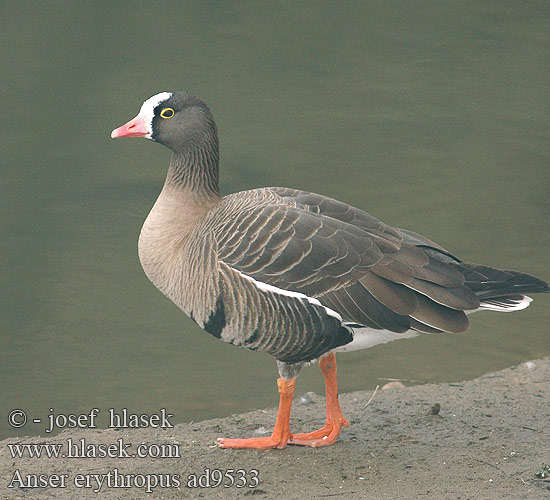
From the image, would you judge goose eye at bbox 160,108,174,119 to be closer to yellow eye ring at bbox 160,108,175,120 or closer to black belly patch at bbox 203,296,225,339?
yellow eye ring at bbox 160,108,175,120

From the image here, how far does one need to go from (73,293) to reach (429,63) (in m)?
9.16

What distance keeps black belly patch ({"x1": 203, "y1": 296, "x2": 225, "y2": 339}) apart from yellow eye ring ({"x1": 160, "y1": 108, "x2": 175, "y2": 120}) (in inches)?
54.7

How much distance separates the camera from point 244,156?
12586mm

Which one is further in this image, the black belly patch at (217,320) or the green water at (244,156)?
the green water at (244,156)

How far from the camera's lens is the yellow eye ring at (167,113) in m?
6.34

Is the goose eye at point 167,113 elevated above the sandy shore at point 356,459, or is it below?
above

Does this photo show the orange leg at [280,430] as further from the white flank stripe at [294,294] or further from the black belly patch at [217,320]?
the white flank stripe at [294,294]

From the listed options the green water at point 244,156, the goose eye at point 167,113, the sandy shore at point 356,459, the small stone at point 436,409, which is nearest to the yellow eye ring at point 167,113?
the goose eye at point 167,113

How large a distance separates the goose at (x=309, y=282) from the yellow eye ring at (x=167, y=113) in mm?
721

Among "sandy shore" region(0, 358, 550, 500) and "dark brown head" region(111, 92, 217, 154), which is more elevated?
"dark brown head" region(111, 92, 217, 154)

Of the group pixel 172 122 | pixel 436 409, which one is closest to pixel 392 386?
pixel 436 409

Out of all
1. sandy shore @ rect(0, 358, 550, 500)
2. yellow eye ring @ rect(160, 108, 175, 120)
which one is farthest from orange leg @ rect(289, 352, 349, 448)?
yellow eye ring @ rect(160, 108, 175, 120)

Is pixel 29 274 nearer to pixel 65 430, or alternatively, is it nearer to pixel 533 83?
pixel 65 430

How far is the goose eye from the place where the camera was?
634 cm
